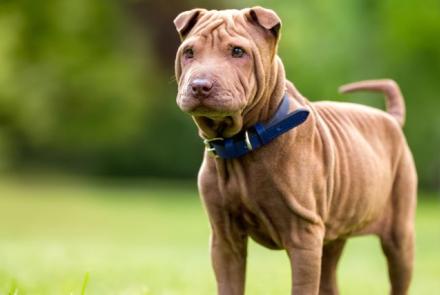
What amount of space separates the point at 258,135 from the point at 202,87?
57 cm

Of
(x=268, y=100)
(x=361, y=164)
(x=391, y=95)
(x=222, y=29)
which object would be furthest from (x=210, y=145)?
(x=391, y=95)

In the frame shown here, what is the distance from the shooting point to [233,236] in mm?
5156

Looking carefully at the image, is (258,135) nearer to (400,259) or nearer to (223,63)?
(223,63)

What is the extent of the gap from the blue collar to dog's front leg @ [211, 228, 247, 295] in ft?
1.72

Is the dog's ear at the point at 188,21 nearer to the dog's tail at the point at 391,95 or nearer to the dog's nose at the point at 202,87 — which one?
the dog's nose at the point at 202,87

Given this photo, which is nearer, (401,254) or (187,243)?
(401,254)

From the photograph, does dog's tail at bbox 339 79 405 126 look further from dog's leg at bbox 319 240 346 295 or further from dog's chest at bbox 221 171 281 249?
dog's chest at bbox 221 171 281 249

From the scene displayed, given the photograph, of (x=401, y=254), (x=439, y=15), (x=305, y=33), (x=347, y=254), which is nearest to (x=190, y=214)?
(x=305, y=33)

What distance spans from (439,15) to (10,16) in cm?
1193

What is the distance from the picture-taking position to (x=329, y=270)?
6328 mm

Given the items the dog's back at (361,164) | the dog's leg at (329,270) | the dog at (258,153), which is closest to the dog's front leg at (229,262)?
the dog at (258,153)

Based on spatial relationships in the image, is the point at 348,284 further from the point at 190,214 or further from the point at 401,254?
the point at 190,214

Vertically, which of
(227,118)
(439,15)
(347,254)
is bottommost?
(227,118)

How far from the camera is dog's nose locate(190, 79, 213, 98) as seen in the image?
4457mm
